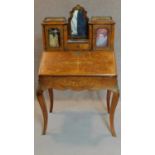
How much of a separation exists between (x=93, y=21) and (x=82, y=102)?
950 mm

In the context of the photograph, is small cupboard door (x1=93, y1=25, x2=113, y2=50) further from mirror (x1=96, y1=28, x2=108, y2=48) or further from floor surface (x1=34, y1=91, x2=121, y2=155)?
floor surface (x1=34, y1=91, x2=121, y2=155)

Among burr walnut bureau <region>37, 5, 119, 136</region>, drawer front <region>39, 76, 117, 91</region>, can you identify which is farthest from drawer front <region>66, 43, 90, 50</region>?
drawer front <region>39, 76, 117, 91</region>

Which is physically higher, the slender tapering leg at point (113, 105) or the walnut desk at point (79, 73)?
the walnut desk at point (79, 73)

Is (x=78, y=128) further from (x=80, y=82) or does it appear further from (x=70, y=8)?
(x=70, y=8)

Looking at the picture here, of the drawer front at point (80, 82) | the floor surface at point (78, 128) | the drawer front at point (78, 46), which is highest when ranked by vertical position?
the drawer front at point (78, 46)

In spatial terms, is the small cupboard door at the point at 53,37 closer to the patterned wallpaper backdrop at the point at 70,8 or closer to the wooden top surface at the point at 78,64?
the wooden top surface at the point at 78,64

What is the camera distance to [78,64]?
6.51ft

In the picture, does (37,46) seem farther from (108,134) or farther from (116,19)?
(108,134)

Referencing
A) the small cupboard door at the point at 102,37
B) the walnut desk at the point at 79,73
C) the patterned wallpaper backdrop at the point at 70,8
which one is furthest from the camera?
the patterned wallpaper backdrop at the point at 70,8

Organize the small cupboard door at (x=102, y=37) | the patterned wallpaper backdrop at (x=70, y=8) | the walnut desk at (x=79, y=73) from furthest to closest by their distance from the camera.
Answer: the patterned wallpaper backdrop at (x=70, y=8)
the small cupboard door at (x=102, y=37)
the walnut desk at (x=79, y=73)

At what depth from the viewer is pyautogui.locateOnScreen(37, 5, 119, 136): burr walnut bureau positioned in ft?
6.37

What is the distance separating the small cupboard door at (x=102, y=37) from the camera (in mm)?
2059

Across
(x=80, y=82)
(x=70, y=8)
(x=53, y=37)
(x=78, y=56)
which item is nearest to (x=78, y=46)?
(x=78, y=56)

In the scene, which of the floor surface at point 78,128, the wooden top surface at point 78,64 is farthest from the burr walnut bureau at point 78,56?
the floor surface at point 78,128
